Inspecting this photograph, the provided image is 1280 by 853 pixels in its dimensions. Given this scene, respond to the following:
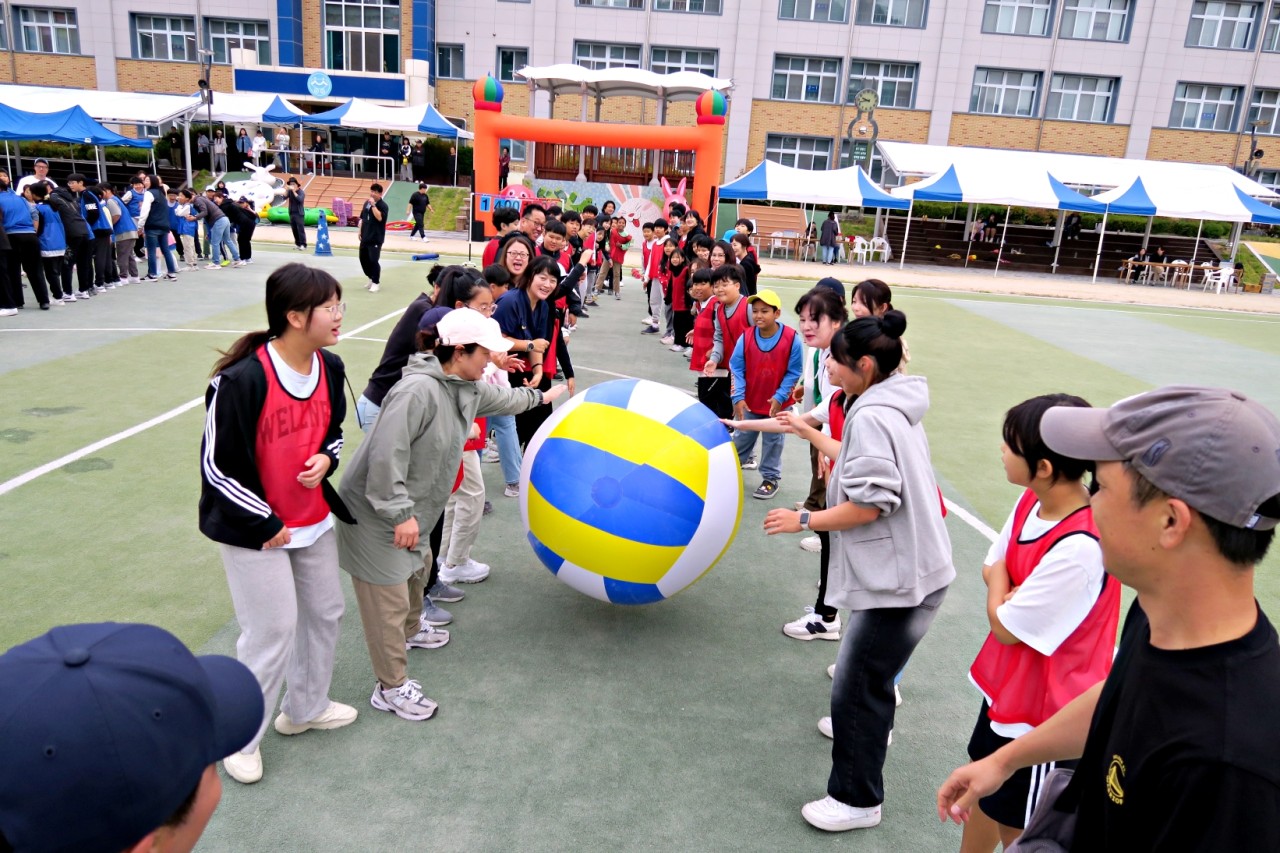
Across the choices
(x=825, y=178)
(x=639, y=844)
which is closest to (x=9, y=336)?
(x=639, y=844)

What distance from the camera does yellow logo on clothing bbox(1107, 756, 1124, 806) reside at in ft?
5.57

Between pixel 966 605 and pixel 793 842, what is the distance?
9.16 ft

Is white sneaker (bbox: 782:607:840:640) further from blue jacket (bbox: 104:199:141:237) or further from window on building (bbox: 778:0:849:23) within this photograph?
window on building (bbox: 778:0:849:23)

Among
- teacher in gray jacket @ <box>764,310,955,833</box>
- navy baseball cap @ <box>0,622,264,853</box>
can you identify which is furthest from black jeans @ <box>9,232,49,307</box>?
navy baseball cap @ <box>0,622,264,853</box>

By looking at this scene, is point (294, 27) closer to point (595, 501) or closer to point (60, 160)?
point (60, 160)

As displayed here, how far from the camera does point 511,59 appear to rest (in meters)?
43.6

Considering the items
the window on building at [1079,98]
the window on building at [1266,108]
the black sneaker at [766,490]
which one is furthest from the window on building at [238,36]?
the window on building at [1266,108]

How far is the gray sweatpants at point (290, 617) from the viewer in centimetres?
364

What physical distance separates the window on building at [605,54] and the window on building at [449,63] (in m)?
5.99

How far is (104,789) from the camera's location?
127cm

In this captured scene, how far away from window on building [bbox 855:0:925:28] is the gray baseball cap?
151 feet

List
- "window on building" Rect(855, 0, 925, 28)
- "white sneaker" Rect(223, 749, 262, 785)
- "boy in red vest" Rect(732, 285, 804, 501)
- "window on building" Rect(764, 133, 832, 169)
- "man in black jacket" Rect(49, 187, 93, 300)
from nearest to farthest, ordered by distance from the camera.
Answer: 1. "white sneaker" Rect(223, 749, 262, 785)
2. "boy in red vest" Rect(732, 285, 804, 501)
3. "man in black jacket" Rect(49, 187, 93, 300)
4. "window on building" Rect(855, 0, 925, 28)
5. "window on building" Rect(764, 133, 832, 169)

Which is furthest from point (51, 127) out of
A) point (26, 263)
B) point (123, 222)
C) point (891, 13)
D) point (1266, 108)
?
point (1266, 108)

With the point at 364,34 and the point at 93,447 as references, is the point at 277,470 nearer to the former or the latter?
the point at 93,447
